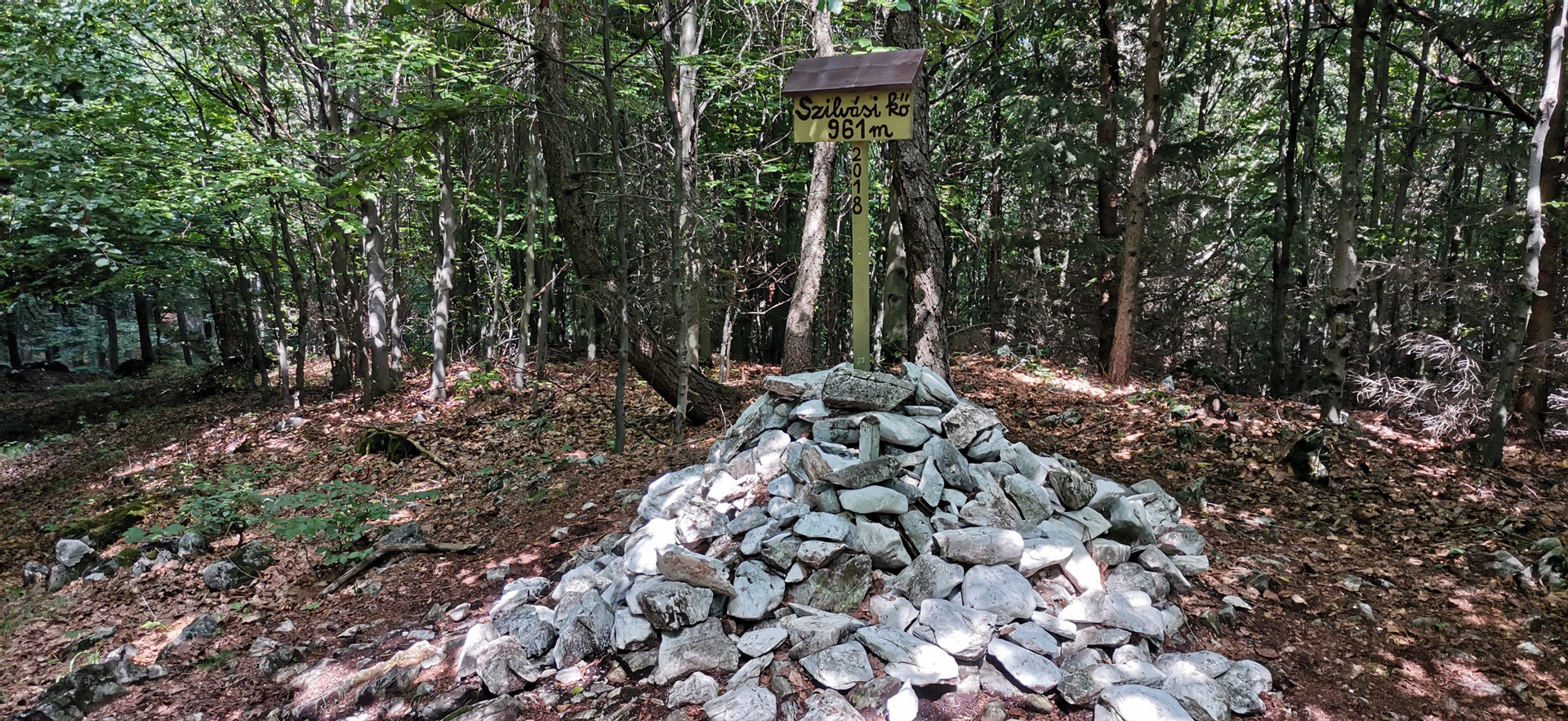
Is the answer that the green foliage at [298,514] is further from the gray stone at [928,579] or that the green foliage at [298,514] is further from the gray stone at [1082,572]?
the gray stone at [1082,572]

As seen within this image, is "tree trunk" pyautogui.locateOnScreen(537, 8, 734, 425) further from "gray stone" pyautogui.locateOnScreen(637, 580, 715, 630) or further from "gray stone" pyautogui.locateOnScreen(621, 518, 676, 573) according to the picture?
"gray stone" pyautogui.locateOnScreen(637, 580, 715, 630)

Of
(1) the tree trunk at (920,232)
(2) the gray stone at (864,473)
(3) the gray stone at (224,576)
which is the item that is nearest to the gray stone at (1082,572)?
(2) the gray stone at (864,473)

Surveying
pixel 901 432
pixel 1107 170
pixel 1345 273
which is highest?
pixel 1107 170

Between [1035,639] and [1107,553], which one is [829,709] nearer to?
[1035,639]

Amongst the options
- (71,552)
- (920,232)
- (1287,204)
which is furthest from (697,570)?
(1287,204)

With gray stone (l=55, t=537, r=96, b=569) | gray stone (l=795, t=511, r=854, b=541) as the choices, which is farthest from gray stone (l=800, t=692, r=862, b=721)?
gray stone (l=55, t=537, r=96, b=569)

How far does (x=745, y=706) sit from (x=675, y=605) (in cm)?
70

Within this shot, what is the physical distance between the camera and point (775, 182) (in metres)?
13.1

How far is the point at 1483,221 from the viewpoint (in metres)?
7.05

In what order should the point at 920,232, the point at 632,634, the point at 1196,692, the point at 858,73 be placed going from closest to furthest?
1. the point at 1196,692
2. the point at 632,634
3. the point at 858,73
4. the point at 920,232

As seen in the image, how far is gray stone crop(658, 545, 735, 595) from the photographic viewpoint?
362 cm

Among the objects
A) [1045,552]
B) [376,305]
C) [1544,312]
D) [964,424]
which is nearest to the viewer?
[1045,552]

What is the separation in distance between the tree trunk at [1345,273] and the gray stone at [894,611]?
649 cm

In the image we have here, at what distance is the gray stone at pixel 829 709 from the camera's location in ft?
9.62
